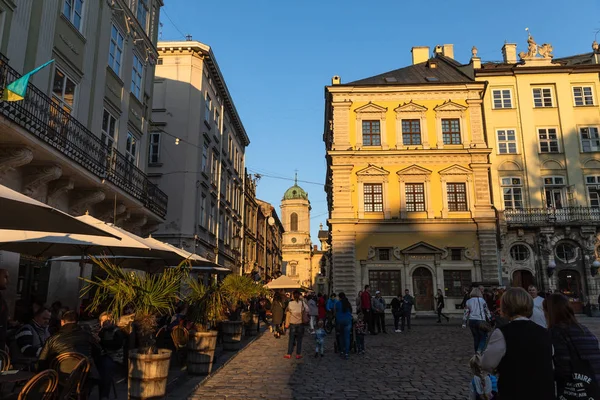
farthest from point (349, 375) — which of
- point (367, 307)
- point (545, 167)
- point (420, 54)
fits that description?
point (420, 54)

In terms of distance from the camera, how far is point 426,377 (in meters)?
9.54

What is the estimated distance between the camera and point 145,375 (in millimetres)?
6598

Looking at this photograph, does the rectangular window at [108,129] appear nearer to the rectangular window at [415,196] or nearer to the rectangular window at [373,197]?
the rectangular window at [373,197]

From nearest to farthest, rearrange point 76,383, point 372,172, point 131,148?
point 76,383 → point 131,148 → point 372,172

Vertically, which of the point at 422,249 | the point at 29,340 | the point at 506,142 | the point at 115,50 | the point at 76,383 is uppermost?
the point at 506,142

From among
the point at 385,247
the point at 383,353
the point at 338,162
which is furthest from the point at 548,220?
the point at 383,353

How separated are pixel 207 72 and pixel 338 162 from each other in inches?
447

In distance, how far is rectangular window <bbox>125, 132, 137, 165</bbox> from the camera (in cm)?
1950

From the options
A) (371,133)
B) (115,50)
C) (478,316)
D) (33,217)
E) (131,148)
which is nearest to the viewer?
(33,217)

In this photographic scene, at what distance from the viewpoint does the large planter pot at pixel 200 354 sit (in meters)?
9.37

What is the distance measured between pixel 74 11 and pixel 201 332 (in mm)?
12125

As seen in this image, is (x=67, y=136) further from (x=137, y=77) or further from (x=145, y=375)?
(x=145, y=375)

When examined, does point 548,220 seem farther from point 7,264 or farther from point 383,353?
point 7,264

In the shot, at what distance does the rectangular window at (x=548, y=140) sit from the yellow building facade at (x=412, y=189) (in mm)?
4809
